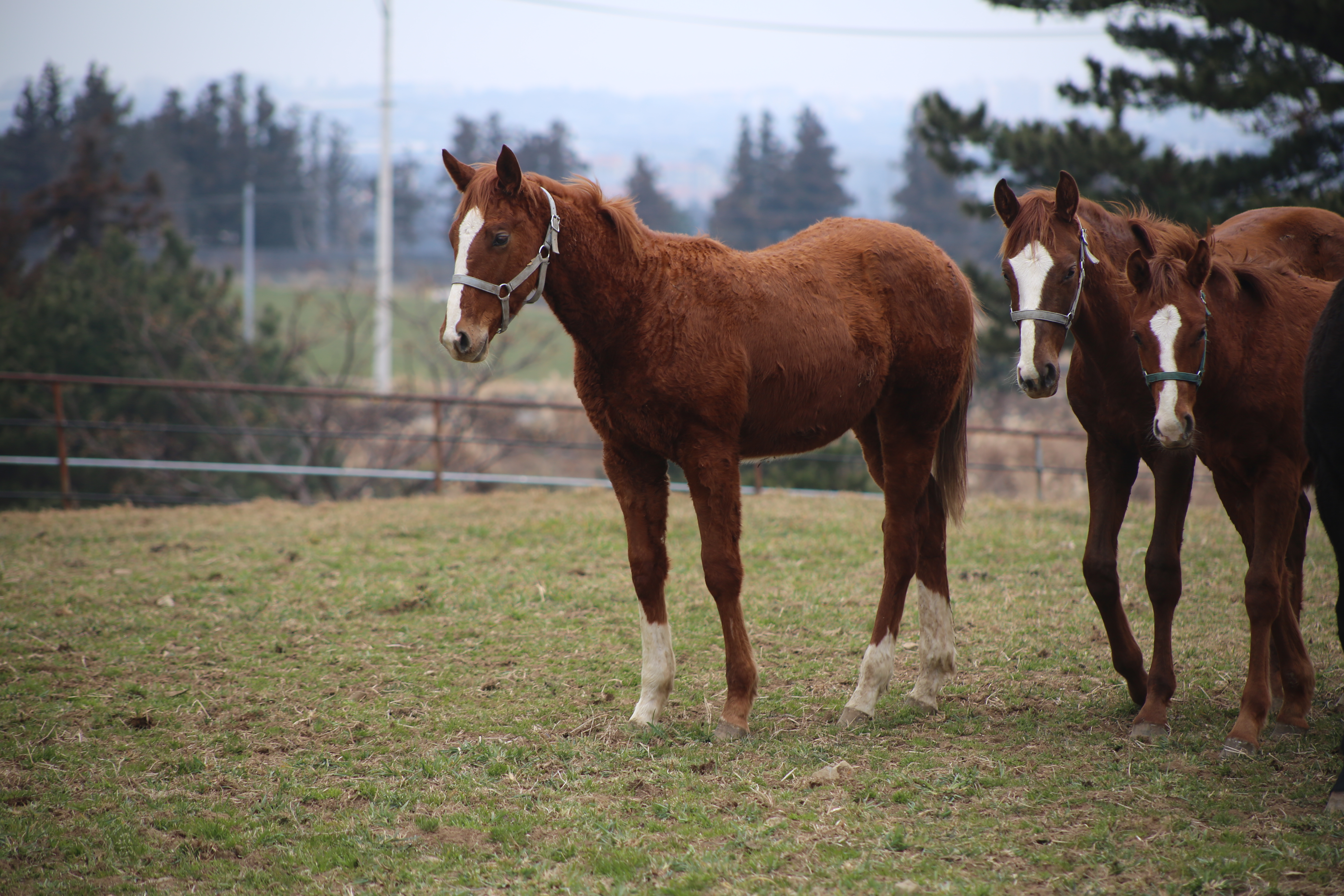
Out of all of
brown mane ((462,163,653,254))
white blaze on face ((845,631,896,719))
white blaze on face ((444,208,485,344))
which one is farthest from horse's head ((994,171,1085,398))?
white blaze on face ((444,208,485,344))

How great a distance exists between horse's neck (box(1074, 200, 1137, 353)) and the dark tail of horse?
786 millimetres

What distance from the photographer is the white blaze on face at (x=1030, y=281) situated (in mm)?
3555

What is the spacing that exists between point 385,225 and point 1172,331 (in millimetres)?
18046

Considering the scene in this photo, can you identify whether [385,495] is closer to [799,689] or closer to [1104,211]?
[799,689]

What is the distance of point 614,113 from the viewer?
19188 cm

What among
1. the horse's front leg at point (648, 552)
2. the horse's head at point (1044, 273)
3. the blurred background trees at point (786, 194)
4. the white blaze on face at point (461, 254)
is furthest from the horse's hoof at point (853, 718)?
the blurred background trees at point (786, 194)

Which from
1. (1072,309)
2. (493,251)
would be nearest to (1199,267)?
(1072,309)

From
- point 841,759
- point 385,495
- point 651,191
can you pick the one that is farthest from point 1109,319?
point 651,191

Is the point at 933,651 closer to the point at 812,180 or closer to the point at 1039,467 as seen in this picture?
the point at 1039,467

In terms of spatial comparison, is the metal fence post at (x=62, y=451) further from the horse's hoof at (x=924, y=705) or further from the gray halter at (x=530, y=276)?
the horse's hoof at (x=924, y=705)

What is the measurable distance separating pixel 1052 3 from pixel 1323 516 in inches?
399

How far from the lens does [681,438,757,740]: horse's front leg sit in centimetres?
381

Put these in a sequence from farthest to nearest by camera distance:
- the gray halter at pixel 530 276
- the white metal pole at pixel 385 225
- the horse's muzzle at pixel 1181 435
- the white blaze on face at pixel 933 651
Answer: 1. the white metal pole at pixel 385 225
2. the white blaze on face at pixel 933 651
3. the gray halter at pixel 530 276
4. the horse's muzzle at pixel 1181 435

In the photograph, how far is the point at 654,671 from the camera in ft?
13.5
